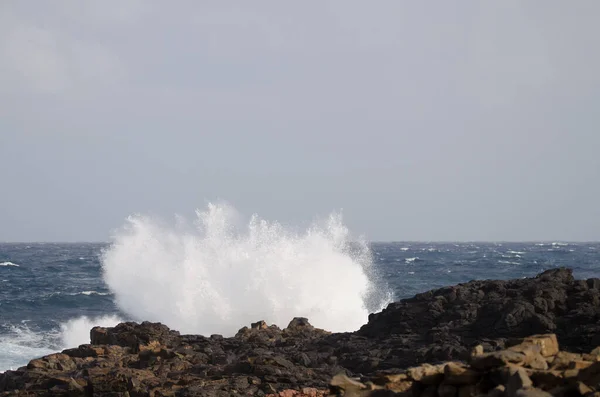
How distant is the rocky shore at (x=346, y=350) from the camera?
11.1m

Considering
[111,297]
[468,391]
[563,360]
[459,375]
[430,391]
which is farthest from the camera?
[111,297]

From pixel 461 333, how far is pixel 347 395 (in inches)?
253

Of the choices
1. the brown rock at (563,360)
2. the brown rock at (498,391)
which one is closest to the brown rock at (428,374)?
the brown rock at (498,391)

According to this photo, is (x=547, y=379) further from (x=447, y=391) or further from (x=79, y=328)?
(x=79, y=328)

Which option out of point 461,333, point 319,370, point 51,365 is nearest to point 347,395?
point 319,370

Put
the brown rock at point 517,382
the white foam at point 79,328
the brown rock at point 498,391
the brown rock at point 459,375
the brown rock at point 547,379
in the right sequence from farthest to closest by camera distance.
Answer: the white foam at point 79,328
the brown rock at point 459,375
the brown rock at point 547,379
the brown rock at point 498,391
the brown rock at point 517,382

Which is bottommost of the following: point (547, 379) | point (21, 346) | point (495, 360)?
point (21, 346)

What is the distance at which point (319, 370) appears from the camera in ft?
41.5

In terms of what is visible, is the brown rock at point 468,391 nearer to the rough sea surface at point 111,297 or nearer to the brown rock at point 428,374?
the brown rock at point 428,374

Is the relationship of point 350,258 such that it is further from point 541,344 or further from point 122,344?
point 541,344

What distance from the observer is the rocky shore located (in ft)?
36.6

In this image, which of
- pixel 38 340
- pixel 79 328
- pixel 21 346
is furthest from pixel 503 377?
pixel 79 328

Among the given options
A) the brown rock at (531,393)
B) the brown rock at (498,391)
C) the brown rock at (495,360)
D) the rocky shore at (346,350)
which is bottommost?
the rocky shore at (346,350)

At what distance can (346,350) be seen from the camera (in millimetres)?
14094
